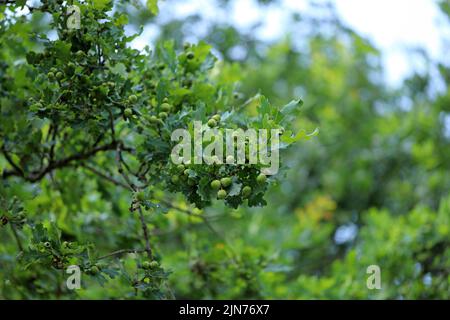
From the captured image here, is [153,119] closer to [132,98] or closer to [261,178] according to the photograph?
[132,98]

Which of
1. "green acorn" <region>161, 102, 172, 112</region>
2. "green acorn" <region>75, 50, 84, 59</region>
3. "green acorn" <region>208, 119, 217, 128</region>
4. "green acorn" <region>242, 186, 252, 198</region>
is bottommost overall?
"green acorn" <region>242, 186, 252, 198</region>

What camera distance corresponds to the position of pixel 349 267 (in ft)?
15.7

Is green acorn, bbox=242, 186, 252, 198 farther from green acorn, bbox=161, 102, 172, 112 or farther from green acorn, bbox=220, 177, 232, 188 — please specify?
green acorn, bbox=161, 102, 172, 112

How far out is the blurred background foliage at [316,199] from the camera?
13.1ft

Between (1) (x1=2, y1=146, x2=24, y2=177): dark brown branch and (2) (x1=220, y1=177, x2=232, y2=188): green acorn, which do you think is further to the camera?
(1) (x1=2, y1=146, x2=24, y2=177): dark brown branch

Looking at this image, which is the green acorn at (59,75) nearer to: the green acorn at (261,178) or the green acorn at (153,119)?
the green acorn at (153,119)

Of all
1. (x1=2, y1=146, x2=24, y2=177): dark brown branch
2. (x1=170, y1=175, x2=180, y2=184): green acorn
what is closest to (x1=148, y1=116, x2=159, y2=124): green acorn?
(x1=170, y1=175, x2=180, y2=184): green acorn

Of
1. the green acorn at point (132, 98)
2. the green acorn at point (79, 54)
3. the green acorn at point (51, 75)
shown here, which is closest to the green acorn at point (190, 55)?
the green acorn at point (132, 98)

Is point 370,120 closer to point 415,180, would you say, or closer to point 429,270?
point 415,180

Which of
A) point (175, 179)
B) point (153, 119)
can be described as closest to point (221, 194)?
point (175, 179)

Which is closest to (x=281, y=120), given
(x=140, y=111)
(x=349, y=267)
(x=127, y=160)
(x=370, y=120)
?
(x=140, y=111)

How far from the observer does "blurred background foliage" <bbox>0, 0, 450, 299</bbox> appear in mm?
3979

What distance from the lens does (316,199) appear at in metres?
7.57
